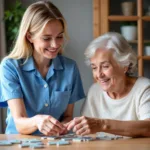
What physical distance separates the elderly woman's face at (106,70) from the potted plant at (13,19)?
154 cm

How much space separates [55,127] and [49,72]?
421mm

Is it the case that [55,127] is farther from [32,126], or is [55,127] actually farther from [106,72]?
[106,72]

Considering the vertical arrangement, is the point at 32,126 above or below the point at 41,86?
below

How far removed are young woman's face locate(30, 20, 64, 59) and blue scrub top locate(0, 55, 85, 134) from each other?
109 millimetres

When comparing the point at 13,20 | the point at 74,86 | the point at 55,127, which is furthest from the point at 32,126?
the point at 13,20

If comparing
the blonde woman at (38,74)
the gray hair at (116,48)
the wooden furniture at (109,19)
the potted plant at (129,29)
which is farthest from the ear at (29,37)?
the potted plant at (129,29)

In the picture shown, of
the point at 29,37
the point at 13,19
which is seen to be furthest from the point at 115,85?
the point at 13,19

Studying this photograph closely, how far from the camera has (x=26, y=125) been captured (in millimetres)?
1855

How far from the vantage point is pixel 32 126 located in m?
1.83

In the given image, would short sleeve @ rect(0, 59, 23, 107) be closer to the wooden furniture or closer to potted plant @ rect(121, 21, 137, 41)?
the wooden furniture

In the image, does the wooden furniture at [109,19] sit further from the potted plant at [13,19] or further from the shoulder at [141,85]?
the shoulder at [141,85]

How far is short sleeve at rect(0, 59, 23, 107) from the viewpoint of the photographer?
1951mm

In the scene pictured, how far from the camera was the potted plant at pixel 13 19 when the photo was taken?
3.44 m

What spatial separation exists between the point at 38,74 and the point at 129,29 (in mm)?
1741
